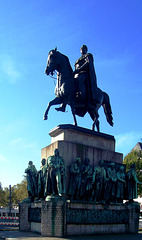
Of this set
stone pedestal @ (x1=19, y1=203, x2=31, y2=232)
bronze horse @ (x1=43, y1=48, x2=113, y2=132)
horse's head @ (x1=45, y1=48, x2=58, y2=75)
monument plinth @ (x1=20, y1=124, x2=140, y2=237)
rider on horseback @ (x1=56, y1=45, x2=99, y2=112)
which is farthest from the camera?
rider on horseback @ (x1=56, y1=45, x2=99, y2=112)

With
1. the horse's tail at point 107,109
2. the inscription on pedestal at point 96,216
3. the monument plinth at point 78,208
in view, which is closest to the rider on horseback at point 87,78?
the horse's tail at point 107,109

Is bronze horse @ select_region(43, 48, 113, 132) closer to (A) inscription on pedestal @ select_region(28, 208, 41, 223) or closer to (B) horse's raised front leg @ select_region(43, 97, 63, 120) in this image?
(B) horse's raised front leg @ select_region(43, 97, 63, 120)

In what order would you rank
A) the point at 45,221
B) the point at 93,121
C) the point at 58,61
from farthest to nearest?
1. the point at 93,121
2. the point at 58,61
3. the point at 45,221

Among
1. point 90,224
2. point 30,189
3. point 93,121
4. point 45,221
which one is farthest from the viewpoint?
point 93,121

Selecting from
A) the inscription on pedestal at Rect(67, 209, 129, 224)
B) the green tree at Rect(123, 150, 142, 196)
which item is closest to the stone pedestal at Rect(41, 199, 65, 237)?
the inscription on pedestal at Rect(67, 209, 129, 224)

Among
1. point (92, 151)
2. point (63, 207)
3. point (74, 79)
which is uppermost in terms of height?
point (74, 79)

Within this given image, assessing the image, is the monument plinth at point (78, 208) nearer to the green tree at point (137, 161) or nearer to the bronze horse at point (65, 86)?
the bronze horse at point (65, 86)

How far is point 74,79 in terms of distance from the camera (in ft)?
62.1

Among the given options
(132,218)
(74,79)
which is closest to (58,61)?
(74,79)

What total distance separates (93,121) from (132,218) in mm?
6075

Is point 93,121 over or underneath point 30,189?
over

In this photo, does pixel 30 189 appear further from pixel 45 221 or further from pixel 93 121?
pixel 93 121

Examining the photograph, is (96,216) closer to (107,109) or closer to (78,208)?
(78,208)

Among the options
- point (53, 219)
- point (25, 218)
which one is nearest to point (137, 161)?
point (25, 218)
